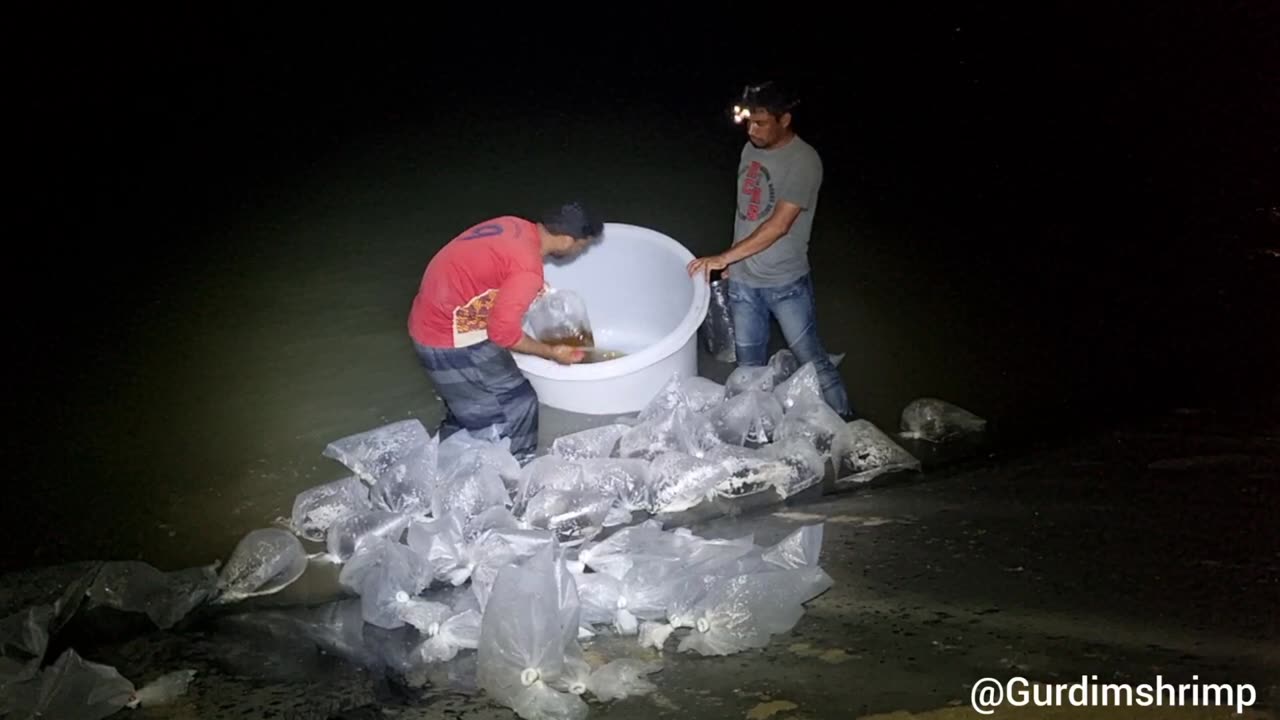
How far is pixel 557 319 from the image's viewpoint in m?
3.27

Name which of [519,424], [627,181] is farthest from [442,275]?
[627,181]

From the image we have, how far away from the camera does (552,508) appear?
2654mm

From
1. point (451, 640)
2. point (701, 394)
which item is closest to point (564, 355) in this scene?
point (701, 394)

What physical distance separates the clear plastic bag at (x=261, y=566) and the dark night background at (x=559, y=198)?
25cm

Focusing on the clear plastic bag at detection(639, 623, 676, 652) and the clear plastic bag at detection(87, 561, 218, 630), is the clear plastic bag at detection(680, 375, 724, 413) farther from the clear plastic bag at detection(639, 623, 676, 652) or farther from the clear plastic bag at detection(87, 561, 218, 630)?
the clear plastic bag at detection(87, 561, 218, 630)

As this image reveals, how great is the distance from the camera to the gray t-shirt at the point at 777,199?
2.67m

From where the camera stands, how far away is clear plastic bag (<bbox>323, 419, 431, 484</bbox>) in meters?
2.88

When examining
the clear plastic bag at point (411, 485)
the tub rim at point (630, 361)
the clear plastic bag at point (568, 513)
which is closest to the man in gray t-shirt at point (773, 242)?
the tub rim at point (630, 361)

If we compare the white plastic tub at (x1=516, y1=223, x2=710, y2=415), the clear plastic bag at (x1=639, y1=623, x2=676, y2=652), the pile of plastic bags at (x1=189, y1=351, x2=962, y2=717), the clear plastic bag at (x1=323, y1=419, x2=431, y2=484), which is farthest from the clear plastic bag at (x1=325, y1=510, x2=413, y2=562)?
the clear plastic bag at (x1=639, y1=623, x2=676, y2=652)

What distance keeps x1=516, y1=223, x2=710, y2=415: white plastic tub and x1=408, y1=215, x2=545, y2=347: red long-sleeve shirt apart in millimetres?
229

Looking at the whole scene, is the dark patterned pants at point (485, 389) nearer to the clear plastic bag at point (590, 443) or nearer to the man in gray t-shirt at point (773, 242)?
the clear plastic bag at point (590, 443)

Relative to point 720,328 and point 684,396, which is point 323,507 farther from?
point 720,328

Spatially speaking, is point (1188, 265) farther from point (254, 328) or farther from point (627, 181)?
point (254, 328)

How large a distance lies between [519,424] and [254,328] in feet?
4.54
